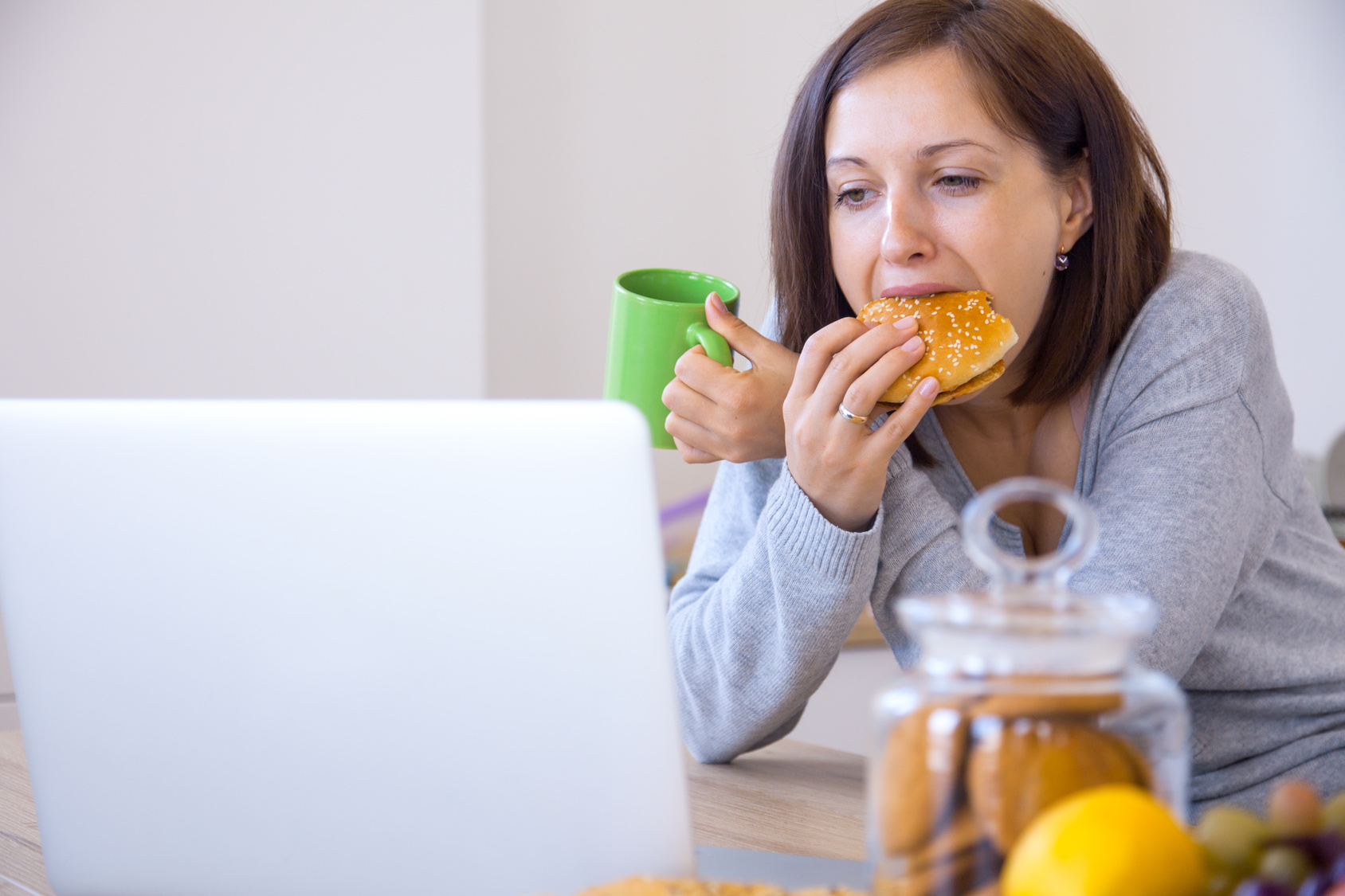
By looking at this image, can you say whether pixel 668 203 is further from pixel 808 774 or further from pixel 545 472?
pixel 545 472

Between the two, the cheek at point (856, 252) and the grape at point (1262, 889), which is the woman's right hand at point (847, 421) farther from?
the grape at point (1262, 889)

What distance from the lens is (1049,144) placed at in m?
1.17

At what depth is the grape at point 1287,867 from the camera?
0.39 meters

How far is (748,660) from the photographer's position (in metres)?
1.10

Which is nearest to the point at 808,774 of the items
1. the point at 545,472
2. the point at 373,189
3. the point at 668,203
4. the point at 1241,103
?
the point at 545,472

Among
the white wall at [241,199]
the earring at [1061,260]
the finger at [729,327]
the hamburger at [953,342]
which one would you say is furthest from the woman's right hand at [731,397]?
the white wall at [241,199]

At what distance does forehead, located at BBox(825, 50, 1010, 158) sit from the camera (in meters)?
1.10

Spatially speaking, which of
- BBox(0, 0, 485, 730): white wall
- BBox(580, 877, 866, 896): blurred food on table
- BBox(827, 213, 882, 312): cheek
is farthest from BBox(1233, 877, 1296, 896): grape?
BBox(0, 0, 485, 730): white wall

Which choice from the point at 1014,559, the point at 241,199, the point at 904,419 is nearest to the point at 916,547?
the point at 904,419

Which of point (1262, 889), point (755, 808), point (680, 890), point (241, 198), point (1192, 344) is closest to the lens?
point (1262, 889)

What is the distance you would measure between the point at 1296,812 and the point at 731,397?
704 mm

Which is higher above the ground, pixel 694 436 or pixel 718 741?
pixel 694 436

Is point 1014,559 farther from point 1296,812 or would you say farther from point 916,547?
point 916,547

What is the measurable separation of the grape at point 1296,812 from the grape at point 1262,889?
3 centimetres
